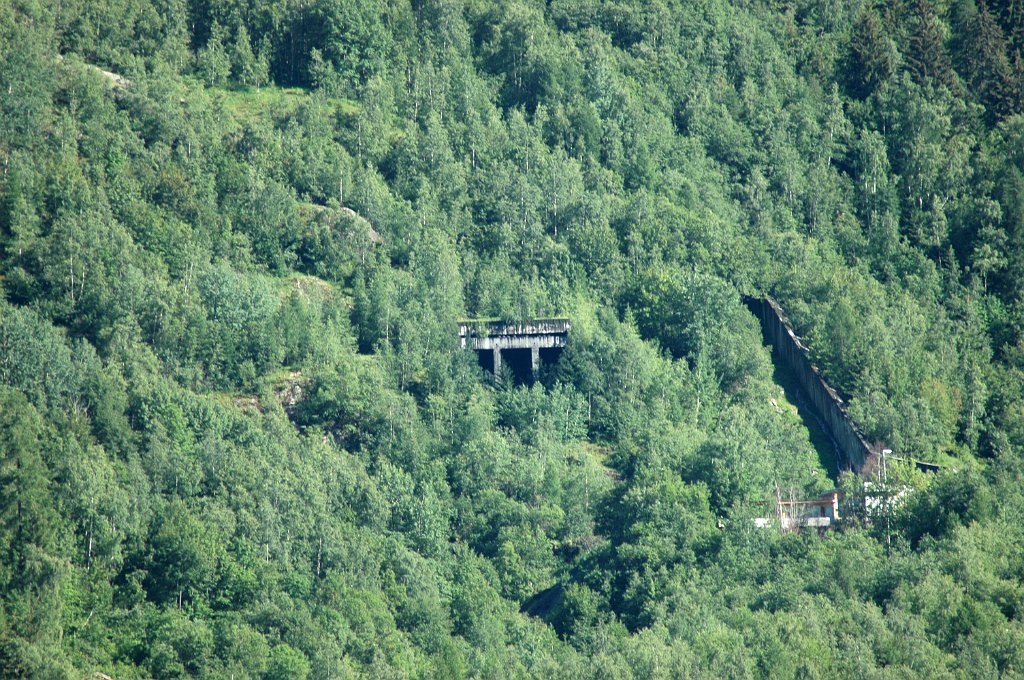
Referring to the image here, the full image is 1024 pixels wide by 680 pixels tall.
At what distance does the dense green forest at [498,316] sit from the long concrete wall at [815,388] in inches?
39.4

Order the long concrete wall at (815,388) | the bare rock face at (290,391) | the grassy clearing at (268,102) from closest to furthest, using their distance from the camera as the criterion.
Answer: the bare rock face at (290,391), the long concrete wall at (815,388), the grassy clearing at (268,102)

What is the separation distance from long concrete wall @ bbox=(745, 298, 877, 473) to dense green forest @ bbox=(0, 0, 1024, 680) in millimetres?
1000

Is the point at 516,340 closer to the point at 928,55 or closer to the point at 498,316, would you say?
the point at 498,316

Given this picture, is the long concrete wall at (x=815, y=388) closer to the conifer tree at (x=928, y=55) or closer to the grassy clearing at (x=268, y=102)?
the grassy clearing at (x=268, y=102)

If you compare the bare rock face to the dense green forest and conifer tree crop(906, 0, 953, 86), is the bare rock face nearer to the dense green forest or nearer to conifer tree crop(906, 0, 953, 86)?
the dense green forest

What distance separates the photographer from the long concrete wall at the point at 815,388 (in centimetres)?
10719

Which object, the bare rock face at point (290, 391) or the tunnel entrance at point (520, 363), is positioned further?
the tunnel entrance at point (520, 363)

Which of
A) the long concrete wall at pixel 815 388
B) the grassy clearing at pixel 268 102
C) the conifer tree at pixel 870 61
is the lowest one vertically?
the long concrete wall at pixel 815 388

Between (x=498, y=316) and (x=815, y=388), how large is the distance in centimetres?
1529

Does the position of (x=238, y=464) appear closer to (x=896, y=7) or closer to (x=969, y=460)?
(x=969, y=460)

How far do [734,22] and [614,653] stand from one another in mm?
58153

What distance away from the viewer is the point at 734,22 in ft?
453

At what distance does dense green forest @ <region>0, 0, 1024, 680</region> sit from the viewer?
9062cm

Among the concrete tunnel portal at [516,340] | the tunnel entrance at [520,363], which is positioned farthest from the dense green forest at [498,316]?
the tunnel entrance at [520,363]
